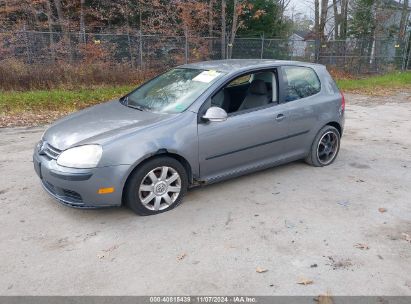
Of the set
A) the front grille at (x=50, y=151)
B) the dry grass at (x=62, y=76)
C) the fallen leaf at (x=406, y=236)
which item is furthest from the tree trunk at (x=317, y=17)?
the front grille at (x=50, y=151)

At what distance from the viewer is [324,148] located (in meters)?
5.57

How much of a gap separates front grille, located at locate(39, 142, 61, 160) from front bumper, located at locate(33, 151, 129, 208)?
2.2 inches

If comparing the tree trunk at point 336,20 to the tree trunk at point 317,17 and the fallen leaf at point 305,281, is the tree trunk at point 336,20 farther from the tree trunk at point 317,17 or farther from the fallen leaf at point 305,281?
the fallen leaf at point 305,281

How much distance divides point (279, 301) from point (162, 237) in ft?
4.20

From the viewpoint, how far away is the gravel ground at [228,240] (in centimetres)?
295

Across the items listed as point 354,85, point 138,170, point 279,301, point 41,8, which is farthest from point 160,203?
point 41,8

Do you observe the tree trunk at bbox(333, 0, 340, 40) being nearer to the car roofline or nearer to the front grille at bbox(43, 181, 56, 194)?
the car roofline

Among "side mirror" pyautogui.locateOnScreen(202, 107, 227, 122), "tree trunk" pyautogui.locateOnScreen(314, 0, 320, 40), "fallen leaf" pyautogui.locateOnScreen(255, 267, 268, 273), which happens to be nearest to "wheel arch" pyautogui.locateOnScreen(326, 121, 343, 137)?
"side mirror" pyautogui.locateOnScreen(202, 107, 227, 122)

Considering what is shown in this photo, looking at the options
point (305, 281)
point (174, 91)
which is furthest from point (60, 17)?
point (305, 281)

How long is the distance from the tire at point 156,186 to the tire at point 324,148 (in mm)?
2184

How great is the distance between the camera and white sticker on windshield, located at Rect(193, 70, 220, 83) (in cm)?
453

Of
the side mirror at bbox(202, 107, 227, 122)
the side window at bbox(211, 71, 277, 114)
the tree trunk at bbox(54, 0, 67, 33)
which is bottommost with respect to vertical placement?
the side mirror at bbox(202, 107, 227, 122)

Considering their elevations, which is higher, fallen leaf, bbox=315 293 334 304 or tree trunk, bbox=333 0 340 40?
tree trunk, bbox=333 0 340 40

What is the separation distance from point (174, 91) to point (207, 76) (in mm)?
440
